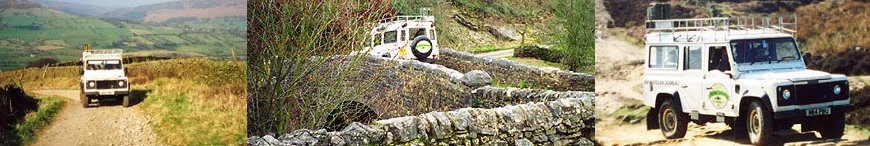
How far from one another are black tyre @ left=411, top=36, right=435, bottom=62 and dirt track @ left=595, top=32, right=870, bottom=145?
110cm

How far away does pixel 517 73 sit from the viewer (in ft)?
23.0

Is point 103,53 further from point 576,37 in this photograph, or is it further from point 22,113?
point 576,37

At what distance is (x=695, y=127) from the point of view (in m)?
6.93

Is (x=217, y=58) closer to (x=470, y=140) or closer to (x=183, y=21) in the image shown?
(x=183, y=21)

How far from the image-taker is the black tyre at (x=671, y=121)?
6.95 metres

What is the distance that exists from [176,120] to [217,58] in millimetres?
417

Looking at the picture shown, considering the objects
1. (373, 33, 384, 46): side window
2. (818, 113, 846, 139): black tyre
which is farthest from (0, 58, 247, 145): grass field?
(818, 113, 846, 139): black tyre

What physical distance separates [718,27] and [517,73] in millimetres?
1219

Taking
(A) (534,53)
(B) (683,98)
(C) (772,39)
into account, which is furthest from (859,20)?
(A) (534,53)

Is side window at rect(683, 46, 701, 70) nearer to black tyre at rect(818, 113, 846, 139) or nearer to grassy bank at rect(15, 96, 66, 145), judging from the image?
black tyre at rect(818, 113, 846, 139)

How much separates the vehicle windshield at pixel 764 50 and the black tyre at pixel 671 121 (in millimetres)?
577

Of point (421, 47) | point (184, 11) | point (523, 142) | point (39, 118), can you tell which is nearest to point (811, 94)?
point (523, 142)

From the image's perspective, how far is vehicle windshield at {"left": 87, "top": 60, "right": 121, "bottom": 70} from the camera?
18.1 ft

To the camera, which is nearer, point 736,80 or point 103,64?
point 103,64
